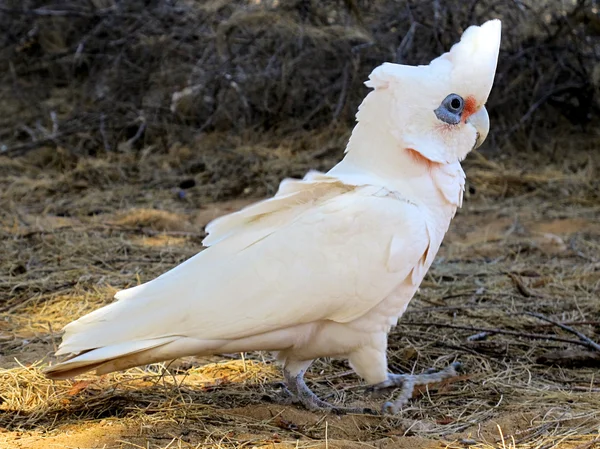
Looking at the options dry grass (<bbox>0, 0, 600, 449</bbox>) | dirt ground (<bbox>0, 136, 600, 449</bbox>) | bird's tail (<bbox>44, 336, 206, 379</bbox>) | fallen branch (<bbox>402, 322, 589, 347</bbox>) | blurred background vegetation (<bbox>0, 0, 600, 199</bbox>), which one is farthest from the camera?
blurred background vegetation (<bbox>0, 0, 600, 199</bbox>)

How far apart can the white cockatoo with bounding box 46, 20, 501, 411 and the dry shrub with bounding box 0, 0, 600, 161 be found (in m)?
4.47

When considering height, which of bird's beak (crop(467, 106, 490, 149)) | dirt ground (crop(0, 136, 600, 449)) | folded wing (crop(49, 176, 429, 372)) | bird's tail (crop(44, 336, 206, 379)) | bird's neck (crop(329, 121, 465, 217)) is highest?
bird's beak (crop(467, 106, 490, 149))

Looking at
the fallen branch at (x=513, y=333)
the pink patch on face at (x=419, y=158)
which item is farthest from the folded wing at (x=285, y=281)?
the fallen branch at (x=513, y=333)

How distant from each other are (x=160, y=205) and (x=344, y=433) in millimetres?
4040

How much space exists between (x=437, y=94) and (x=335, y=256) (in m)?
0.64

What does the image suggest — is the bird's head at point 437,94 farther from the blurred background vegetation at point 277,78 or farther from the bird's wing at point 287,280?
the blurred background vegetation at point 277,78

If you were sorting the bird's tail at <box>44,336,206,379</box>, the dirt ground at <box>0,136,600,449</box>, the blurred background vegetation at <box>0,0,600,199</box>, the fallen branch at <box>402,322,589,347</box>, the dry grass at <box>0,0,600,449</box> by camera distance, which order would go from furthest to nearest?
the blurred background vegetation at <box>0,0,600,199</box>
the fallen branch at <box>402,322,589,347</box>
the dry grass at <box>0,0,600,449</box>
the dirt ground at <box>0,136,600,449</box>
the bird's tail at <box>44,336,206,379</box>

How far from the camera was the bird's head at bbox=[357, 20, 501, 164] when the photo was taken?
234 centimetres

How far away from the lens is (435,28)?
6684 mm

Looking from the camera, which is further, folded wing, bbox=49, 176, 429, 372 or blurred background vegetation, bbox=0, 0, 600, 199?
blurred background vegetation, bbox=0, 0, 600, 199

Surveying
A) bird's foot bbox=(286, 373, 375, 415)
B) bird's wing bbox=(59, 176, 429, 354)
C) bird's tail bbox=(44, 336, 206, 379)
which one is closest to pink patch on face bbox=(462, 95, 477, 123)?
bird's wing bbox=(59, 176, 429, 354)

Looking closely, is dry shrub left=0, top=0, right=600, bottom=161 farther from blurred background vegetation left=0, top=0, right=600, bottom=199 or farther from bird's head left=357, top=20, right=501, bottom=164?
bird's head left=357, top=20, right=501, bottom=164

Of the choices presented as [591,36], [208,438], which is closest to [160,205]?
[208,438]

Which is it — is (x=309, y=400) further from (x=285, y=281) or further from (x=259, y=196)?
(x=259, y=196)
